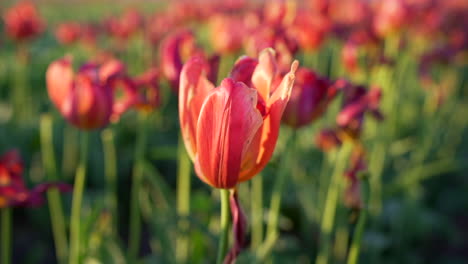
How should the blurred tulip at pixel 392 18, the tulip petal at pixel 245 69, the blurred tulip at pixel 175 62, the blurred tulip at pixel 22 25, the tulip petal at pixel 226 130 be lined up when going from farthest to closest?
the blurred tulip at pixel 22 25
the blurred tulip at pixel 392 18
the blurred tulip at pixel 175 62
the tulip petal at pixel 245 69
the tulip petal at pixel 226 130

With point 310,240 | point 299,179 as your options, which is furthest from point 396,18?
point 310,240

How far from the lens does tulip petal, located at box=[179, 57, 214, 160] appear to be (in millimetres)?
738

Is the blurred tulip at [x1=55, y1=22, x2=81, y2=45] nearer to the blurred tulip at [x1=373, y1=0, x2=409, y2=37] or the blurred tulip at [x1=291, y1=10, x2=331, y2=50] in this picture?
the blurred tulip at [x1=291, y1=10, x2=331, y2=50]

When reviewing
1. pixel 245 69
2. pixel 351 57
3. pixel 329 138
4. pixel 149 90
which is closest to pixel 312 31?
pixel 351 57

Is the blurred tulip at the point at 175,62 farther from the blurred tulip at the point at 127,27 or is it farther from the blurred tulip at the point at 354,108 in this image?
the blurred tulip at the point at 127,27

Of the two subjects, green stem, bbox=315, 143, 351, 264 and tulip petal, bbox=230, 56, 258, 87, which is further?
green stem, bbox=315, 143, 351, 264

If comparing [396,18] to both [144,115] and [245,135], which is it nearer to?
[144,115]

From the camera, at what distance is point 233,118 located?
0.67 m

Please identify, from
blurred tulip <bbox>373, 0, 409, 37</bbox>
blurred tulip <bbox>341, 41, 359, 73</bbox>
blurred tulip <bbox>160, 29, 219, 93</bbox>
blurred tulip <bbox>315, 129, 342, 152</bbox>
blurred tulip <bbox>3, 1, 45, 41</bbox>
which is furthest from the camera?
blurred tulip <bbox>3, 1, 45, 41</bbox>

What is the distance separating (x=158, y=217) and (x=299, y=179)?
30.9 inches

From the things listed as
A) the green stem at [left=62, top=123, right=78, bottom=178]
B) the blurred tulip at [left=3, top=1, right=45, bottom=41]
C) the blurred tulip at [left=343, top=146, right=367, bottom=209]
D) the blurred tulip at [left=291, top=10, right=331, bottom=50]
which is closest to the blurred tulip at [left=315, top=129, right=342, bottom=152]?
the blurred tulip at [left=343, top=146, right=367, bottom=209]

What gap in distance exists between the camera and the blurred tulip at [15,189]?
3.39ft

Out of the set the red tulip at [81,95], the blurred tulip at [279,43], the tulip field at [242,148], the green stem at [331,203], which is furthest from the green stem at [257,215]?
the red tulip at [81,95]

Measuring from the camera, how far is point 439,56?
10.2ft
